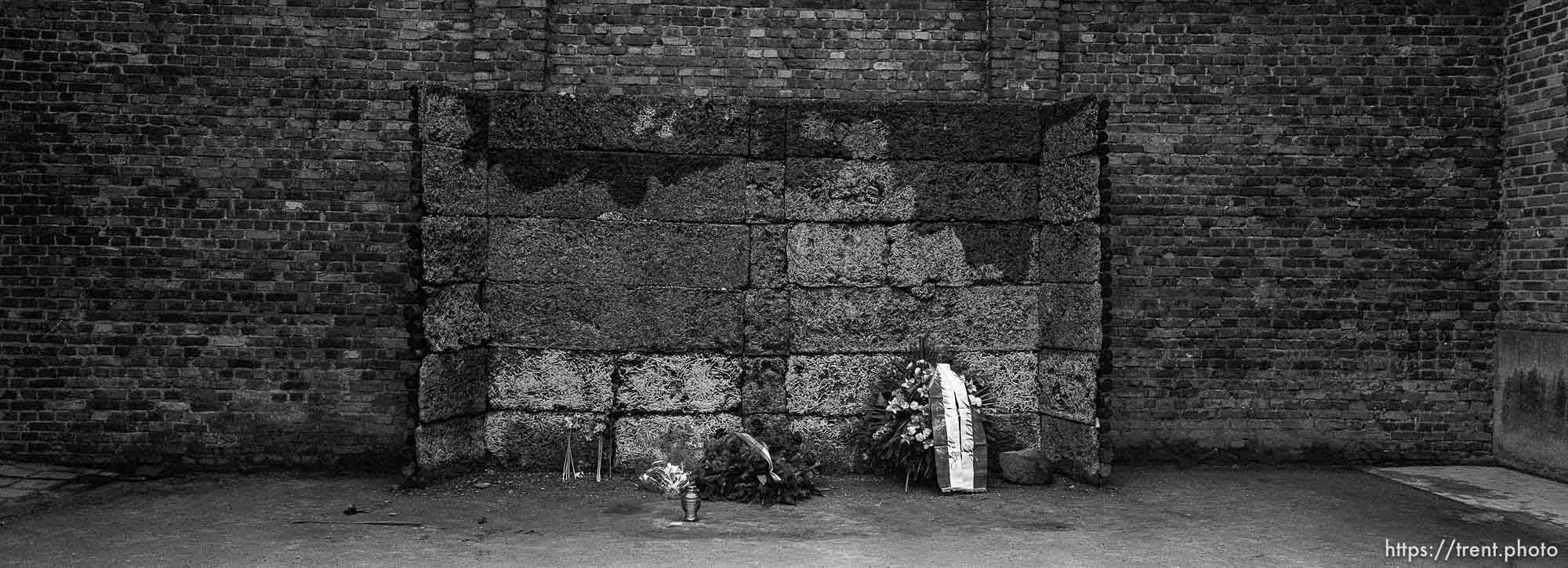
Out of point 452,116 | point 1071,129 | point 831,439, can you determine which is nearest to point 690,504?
point 831,439

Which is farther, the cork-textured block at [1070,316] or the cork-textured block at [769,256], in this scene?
the cork-textured block at [769,256]

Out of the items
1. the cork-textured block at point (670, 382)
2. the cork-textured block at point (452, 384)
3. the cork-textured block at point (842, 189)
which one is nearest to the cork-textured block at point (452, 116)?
the cork-textured block at point (452, 384)

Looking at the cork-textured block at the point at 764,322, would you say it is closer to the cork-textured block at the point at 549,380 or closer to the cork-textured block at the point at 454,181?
the cork-textured block at the point at 549,380

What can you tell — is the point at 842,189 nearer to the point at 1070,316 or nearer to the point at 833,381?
the point at 833,381

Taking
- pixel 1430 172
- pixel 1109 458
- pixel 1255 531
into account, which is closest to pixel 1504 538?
pixel 1255 531

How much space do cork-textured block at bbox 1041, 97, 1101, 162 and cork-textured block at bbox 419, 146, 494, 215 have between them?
3762 mm

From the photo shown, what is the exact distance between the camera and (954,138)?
688cm

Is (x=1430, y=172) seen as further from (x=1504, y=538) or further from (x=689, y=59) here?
(x=689, y=59)

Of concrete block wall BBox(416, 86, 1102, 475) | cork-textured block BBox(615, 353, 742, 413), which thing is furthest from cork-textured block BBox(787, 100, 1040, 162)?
cork-textured block BBox(615, 353, 742, 413)

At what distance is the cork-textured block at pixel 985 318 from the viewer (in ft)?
22.7

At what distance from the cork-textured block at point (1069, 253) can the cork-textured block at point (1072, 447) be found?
961mm

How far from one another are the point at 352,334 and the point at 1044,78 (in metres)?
5.41

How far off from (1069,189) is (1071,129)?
1.31 ft

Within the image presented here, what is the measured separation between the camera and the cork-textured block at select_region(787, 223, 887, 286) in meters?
6.86
